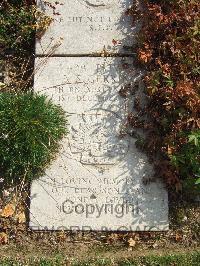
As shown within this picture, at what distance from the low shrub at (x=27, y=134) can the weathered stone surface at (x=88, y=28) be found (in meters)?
0.70

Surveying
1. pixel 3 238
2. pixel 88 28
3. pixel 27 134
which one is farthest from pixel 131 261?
pixel 88 28

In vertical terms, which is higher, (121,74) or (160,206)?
(121,74)

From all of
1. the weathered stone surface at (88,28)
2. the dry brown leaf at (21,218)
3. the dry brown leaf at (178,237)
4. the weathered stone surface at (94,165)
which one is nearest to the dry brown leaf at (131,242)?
the weathered stone surface at (94,165)

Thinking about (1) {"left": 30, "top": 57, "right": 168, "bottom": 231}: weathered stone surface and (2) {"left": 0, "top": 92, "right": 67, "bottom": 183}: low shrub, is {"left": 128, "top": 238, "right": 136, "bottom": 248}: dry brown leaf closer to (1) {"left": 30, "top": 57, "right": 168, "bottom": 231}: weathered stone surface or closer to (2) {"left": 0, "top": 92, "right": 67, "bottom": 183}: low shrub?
(1) {"left": 30, "top": 57, "right": 168, "bottom": 231}: weathered stone surface

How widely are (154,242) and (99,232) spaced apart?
551 mm

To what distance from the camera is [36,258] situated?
5461 millimetres

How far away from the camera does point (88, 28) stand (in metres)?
6.09

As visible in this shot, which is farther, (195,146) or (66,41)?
(66,41)

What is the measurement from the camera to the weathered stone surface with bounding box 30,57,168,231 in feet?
18.1

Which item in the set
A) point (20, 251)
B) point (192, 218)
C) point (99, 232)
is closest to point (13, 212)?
point (20, 251)

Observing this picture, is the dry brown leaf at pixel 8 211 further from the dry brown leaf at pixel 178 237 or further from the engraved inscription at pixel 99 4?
the engraved inscription at pixel 99 4

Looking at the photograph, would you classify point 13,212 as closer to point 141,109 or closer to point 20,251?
point 20,251

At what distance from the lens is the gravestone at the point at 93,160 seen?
552cm

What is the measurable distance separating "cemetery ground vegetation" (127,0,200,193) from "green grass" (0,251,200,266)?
68cm
